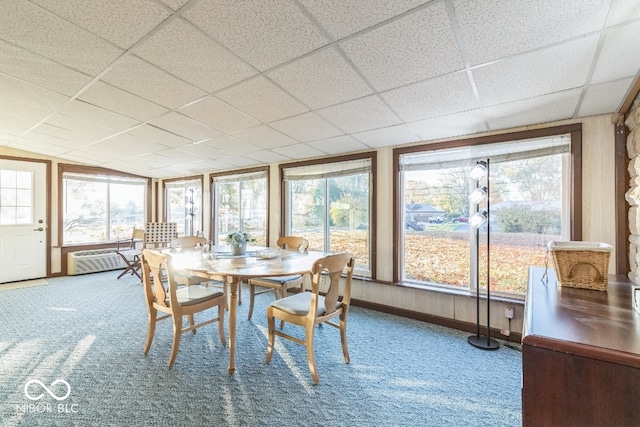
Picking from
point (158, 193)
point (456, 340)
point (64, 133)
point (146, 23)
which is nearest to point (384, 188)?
point (456, 340)

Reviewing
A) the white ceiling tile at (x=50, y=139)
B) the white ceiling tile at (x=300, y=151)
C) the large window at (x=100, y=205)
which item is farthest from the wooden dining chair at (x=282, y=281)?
the large window at (x=100, y=205)

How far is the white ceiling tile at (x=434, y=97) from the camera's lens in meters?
1.97

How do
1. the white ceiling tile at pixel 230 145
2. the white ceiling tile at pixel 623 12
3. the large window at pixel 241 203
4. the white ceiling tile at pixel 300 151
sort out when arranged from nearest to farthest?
1. the white ceiling tile at pixel 623 12
2. the white ceiling tile at pixel 230 145
3. the white ceiling tile at pixel 300 151
4. the large window at pixel 241 203

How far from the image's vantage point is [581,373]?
801mm

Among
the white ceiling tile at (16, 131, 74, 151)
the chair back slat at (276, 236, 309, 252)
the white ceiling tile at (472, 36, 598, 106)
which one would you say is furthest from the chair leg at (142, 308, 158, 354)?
the white ceiling tile at (16, 131, 74, 151)

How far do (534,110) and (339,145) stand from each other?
6.47ft

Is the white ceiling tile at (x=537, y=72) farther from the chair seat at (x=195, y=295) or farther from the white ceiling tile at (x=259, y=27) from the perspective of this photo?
the chair seat at (x=195, y=295)

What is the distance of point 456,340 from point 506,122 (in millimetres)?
2147

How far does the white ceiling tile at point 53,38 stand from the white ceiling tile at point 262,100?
2.57 feet

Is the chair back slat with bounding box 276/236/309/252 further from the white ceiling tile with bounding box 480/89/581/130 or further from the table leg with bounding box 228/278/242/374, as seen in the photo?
the white ceiling tile with bounding box 480/89/581/130

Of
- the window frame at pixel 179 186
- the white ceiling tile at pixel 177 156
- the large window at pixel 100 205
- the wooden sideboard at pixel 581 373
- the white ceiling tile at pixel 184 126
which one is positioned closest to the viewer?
the wooden sideboard at pixel 581 373

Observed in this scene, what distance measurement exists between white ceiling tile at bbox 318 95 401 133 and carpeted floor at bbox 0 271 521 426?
7.03ft

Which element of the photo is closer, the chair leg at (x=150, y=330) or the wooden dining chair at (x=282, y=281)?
the chair leg at (x=150, y=330)

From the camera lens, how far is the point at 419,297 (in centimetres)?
331
